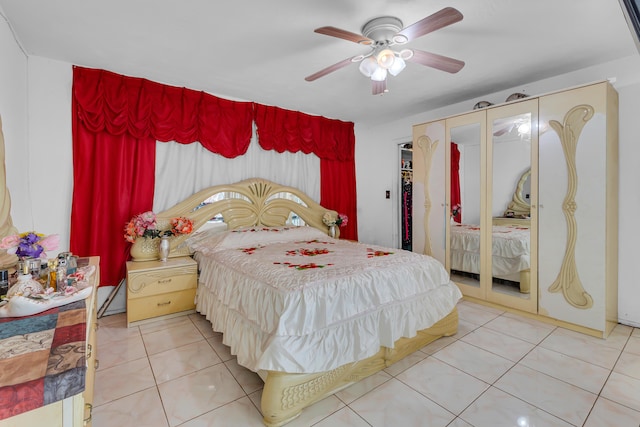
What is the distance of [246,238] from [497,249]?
9.23 ft

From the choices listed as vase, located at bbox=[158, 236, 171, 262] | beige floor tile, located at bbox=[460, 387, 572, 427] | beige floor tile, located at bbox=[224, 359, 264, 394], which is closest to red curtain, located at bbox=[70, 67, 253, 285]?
vase, located at bbox=[158, 236, 171, 262]

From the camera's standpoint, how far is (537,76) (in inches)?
123

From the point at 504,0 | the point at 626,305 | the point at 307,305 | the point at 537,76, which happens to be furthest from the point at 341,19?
the point at 626,305

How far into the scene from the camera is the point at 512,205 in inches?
121

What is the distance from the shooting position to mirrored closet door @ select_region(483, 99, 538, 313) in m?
2.95

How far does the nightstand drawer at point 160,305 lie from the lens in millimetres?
2791

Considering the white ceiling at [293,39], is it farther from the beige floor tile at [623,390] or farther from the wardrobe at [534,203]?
the beige floor tile at [623,390]

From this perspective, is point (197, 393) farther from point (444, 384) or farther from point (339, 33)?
point (339, 33)

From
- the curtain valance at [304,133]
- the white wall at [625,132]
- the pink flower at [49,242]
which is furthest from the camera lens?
the curtain valance at [304,133]

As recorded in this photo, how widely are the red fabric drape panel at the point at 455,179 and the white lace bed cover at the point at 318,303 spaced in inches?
50.0

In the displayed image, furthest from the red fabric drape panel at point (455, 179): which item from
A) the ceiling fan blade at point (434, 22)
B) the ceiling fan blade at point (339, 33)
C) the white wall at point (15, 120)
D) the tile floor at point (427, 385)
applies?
the white wall at point (15, 120)

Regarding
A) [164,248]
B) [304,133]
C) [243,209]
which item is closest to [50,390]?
[164,248]

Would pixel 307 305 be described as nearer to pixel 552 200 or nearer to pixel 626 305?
pixel 552 200

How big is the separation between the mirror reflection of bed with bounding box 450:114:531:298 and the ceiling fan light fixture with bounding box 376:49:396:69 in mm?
1771
